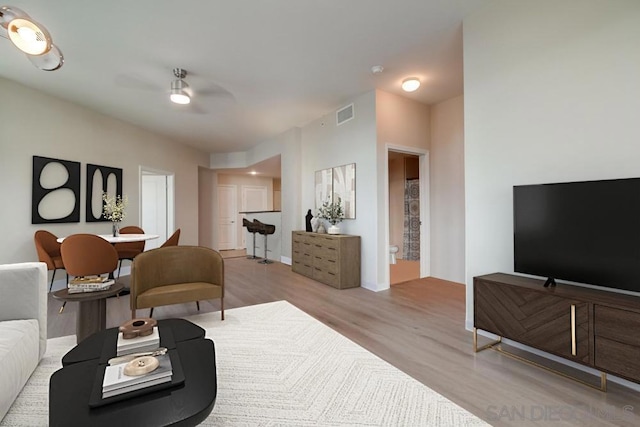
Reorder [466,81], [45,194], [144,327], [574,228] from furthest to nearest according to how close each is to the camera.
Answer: [45,194] → [466,81] → [574,228] → [144,327]

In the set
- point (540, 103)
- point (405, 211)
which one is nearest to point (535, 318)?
point (540, 103)

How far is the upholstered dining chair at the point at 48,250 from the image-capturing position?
3904 millimetres

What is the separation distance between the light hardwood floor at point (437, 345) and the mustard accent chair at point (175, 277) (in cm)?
54

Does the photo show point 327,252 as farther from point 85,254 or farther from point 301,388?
point 85,254

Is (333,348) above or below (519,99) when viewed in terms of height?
below

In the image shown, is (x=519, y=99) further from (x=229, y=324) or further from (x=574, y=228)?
(x=229, y=324)

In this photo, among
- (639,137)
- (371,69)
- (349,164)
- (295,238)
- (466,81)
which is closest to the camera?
(639,137)

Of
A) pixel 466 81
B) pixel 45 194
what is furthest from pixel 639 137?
pixel 45 194

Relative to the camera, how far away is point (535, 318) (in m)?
2.04

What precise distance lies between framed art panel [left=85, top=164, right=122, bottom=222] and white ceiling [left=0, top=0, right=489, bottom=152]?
41.9 inches

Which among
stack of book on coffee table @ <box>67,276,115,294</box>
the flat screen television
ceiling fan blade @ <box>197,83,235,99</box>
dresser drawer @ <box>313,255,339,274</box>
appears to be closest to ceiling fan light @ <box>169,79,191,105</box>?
ceiling fan blade @ <box>197,83,235,99</box>

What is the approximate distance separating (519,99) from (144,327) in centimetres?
321

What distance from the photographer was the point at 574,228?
201cm

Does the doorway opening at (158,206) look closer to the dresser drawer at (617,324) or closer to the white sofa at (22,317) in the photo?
the white sofa at (22,317)
